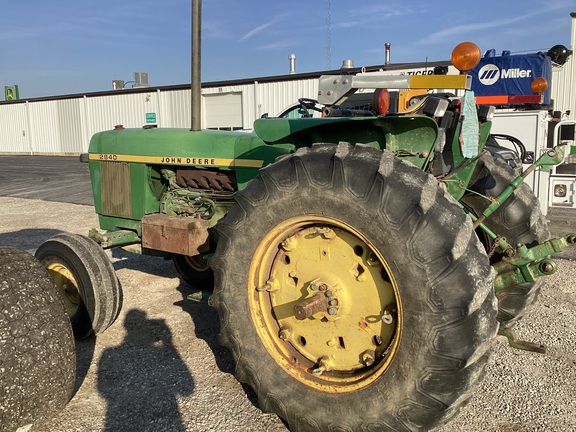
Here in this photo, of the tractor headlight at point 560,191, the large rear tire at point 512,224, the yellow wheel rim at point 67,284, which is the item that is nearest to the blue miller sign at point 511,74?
the tractor headlight at point 560,191

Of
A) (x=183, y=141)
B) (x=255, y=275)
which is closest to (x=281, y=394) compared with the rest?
(x=255, y=275)

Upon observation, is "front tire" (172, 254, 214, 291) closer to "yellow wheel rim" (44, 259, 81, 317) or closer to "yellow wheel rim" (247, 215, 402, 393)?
"yellow wheel rim" (44, 259, 81, 317)

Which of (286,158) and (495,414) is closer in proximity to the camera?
(286,158)

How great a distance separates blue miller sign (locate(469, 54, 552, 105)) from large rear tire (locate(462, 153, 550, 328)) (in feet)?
24.0

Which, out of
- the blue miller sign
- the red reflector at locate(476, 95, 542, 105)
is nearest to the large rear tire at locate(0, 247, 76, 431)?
the red reflector at locate(476, 95, 542, 105)

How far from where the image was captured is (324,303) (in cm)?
246

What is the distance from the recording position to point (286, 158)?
251 centimetres

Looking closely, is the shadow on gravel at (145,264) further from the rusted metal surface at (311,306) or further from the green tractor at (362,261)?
the rusted metal surface at (311,306)

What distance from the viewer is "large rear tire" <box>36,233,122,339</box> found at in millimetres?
3559

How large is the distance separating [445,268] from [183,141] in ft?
8.70

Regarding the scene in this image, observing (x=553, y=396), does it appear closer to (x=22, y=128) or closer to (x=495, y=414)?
(x=495, y=414)

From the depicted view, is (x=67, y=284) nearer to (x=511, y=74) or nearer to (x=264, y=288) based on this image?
(x=264, y=288)

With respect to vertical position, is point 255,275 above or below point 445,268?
below

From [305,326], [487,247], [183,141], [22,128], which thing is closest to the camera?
[305,326]
